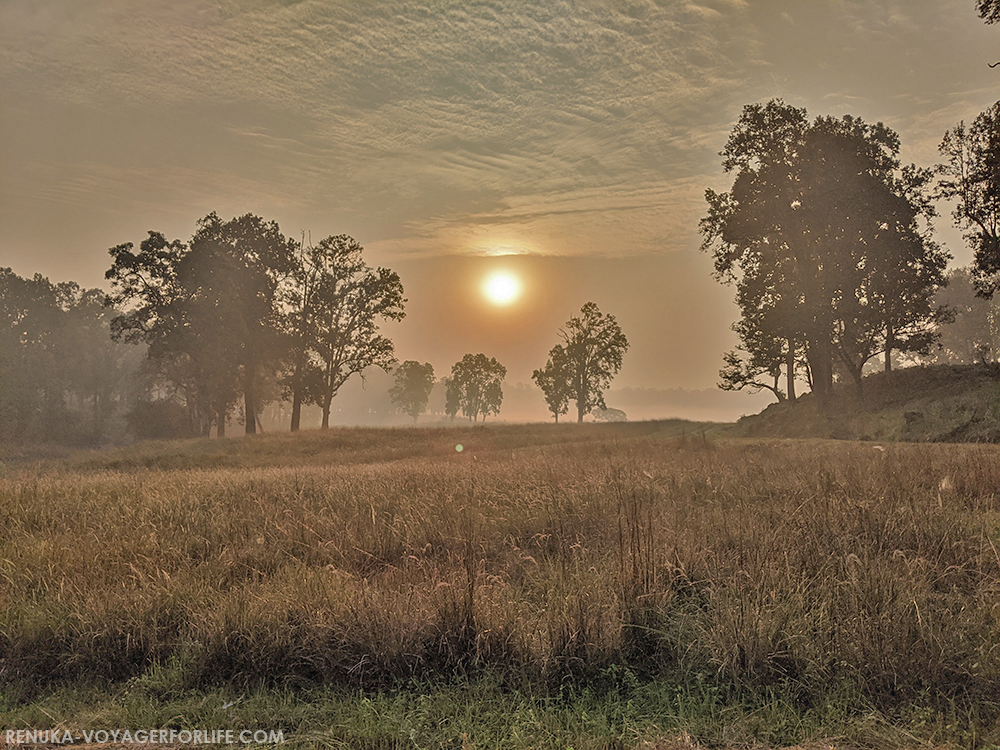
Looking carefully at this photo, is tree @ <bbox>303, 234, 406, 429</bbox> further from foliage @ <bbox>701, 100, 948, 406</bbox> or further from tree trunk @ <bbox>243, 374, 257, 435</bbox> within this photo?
foliage @ <bbox>701, 100, 948, 406</bbox>

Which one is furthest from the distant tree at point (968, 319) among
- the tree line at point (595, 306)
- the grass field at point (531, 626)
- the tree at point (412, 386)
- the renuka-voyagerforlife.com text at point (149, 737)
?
the tree at point (412, 386)

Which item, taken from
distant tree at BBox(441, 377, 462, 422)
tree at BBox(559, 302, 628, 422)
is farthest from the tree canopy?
distant tree at BBox(441, 377, 462, 422)

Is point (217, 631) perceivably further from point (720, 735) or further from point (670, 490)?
point (670, 490)

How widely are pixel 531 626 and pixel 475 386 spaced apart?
3855 inches

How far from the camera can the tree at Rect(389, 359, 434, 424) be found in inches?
4441

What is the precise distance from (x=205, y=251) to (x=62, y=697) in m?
39.1

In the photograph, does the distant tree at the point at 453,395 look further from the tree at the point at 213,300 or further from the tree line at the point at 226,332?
the tree at the point at 213,300

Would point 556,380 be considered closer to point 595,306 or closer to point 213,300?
point 595,306

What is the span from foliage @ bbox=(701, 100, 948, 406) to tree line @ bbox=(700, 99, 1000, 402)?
5 centimetres

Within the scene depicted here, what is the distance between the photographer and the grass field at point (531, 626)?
140 inches

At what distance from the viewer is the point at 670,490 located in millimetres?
8914

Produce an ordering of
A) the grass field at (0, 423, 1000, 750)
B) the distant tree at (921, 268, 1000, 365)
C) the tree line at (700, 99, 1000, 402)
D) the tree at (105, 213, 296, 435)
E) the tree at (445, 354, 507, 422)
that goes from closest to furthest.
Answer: the grass field at (0, 423, 1000, 750)
the tree line at (700, 99, 1000, 402)
the tree at (105, 213, 296, 435)
the distant tree at (921, 268, 1000, 365)
the tree at (445, 354, 507, 422)

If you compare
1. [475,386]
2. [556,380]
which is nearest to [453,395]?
[475,386]

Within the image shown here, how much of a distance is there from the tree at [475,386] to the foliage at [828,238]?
7255cm
